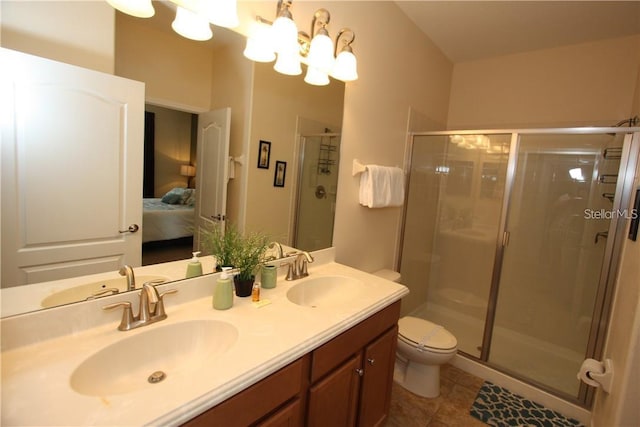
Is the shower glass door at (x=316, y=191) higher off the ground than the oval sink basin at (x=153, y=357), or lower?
higher

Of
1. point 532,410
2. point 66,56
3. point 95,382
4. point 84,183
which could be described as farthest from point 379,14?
point 532,410

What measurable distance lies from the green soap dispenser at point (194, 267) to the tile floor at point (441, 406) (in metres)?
1.40

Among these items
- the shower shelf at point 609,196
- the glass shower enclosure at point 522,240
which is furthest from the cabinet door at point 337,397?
the shower shelf at point 609,196

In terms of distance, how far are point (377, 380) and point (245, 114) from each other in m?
1.45

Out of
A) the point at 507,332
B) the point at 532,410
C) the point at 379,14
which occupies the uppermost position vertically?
the point at 379,14

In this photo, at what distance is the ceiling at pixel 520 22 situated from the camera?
198 centimetres

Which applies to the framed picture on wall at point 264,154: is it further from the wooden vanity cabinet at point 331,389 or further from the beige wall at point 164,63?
the wooden vanity cabinet at point 331,389

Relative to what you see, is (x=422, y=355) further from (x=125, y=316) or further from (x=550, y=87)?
(x=550, y=87)

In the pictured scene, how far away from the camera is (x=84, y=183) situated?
981mm

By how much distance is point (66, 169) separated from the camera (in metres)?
0.94

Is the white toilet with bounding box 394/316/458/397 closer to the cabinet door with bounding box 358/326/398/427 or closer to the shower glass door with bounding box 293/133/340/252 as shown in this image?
the cabinet door with bounding box 358/326/398/427

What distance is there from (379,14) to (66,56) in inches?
71.2

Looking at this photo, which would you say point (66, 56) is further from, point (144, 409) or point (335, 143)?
point (335, 143)
